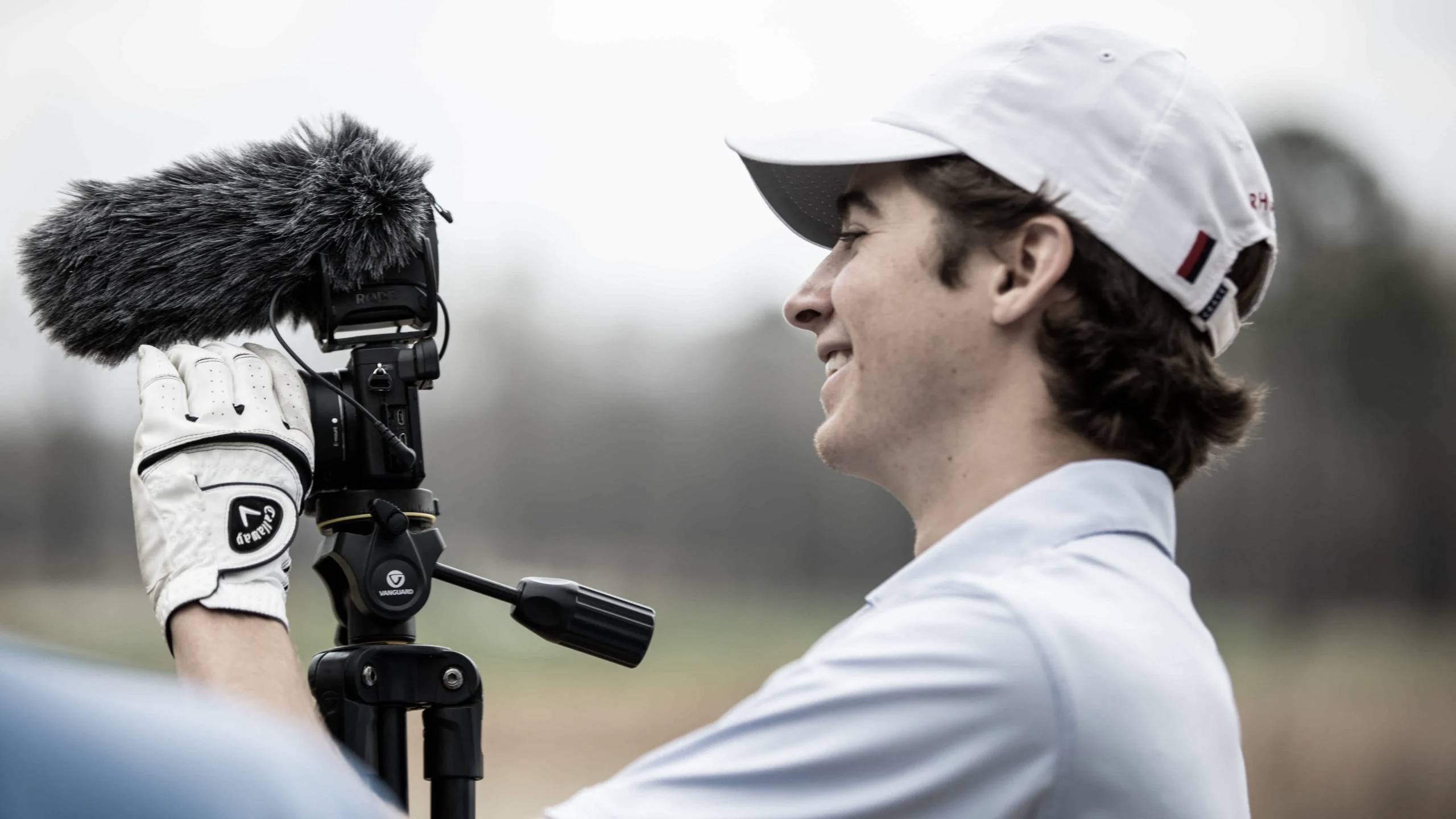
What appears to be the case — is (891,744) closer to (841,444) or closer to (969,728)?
(969,728)

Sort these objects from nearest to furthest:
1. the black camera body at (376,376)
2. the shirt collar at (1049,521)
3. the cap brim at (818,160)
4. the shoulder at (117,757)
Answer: the shoulder at (117,757) → the shirt collar at (1049,521) → the cap brim at (818,160) → the black camera body at (376,376)

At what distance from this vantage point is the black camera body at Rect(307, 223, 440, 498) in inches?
38.2

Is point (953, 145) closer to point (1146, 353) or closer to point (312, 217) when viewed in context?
point (1146, 353)

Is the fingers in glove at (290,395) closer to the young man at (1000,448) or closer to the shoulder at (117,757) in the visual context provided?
the young man at (1000,448)

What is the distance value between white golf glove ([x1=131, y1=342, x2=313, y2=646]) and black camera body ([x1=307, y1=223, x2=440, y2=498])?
3 centimetres

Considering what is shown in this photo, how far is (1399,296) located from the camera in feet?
9.80

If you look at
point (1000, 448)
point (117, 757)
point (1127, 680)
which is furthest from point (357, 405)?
point (117, 757)

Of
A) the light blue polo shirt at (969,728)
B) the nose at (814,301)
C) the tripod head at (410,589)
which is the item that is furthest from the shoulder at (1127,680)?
the tripod head at (410,589)

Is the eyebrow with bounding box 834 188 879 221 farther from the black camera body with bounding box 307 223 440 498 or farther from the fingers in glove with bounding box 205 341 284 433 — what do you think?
the fingers in glove with bounding box 205 341 284 433

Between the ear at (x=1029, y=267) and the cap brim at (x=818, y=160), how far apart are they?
0.07m

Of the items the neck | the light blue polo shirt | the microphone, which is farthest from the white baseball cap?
the microphone

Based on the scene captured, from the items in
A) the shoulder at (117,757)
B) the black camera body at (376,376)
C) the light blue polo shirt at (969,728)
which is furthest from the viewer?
the black camera body at (376,376)

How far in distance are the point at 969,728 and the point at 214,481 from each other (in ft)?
1.79

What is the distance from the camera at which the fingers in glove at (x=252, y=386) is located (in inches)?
36.5
